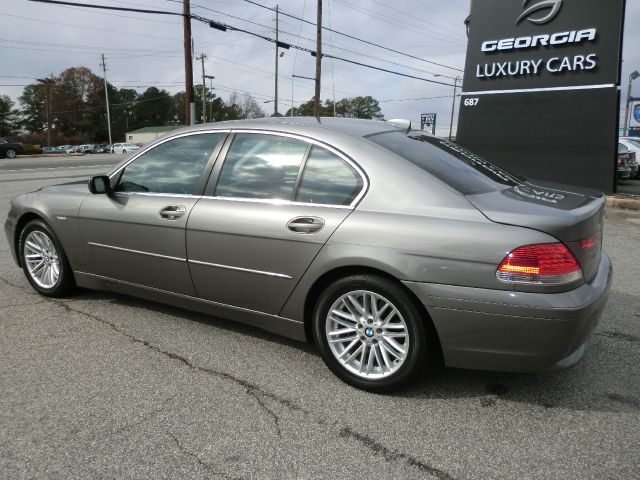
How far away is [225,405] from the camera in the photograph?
274 centimetres

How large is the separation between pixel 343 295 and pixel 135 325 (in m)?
1.85

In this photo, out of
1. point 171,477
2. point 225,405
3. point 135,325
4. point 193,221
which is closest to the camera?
point 171,477

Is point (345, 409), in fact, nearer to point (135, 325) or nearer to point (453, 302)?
point (453, 302)

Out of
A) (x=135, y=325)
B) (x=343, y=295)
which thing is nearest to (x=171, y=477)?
(x=343, y=295)

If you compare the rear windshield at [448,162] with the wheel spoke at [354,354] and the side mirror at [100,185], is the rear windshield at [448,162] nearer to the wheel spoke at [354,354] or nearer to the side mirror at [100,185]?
the wheel spoke at [354,354]

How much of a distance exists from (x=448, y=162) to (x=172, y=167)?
198 centimetres

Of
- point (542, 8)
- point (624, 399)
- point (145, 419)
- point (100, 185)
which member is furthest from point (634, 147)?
point (145, 419)

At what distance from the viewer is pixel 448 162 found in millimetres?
3164

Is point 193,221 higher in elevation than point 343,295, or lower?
higher

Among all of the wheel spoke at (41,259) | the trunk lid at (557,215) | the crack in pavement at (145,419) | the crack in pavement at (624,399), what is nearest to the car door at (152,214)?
the wheel spoke at (41,259)

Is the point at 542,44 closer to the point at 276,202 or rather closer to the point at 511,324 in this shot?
the point at 276,202

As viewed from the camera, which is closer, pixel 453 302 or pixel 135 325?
pixel 453 302

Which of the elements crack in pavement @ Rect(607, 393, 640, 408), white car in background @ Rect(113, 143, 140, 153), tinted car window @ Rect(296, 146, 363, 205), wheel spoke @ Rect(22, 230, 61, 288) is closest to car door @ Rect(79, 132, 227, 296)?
wheel spoke @ Rect(22, 230, 61, 288)

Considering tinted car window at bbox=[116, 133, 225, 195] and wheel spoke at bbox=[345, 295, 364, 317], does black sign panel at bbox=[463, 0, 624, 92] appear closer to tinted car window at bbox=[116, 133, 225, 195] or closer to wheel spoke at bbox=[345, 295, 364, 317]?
tinted car window at bbox=[116, 133, 225, 195]
